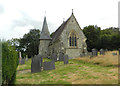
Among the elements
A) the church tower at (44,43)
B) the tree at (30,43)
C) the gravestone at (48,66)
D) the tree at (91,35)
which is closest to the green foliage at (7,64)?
the gravestone at (48,66)

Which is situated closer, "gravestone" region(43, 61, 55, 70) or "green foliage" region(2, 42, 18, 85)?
"green foliage" region(2, 42, 18, 85)

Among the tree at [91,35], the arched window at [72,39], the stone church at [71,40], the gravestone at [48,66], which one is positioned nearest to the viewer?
the gravestone at [48,66]

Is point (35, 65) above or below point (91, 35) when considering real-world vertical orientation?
below

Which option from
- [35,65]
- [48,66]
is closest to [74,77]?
[48,66]

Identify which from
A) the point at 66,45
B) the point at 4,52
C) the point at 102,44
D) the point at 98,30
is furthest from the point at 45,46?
the point at 4,52

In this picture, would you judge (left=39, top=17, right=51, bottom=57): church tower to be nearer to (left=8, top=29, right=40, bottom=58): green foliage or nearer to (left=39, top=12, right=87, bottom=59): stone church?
(left=39, top=12, right=87, bottom=59): stone church

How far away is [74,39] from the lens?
71.4 ft

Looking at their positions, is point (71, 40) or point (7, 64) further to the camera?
point (71, 40)

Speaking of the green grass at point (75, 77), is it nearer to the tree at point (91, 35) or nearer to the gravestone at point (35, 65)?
the gravestone at point (35, 65)

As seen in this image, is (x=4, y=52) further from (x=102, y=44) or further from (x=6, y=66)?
(x=102, y=44)

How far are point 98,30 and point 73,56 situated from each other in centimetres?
2391

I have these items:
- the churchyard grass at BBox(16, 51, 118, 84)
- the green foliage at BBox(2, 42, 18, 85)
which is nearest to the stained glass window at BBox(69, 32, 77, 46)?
the churchyard grass at BBox(16, 51, 118, 84)

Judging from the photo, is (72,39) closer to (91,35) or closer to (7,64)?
(7,64)

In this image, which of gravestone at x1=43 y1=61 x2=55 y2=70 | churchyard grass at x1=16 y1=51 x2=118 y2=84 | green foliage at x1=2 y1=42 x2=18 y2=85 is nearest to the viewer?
green foliage at x1=2 y1=42 x2=18 y2=85
